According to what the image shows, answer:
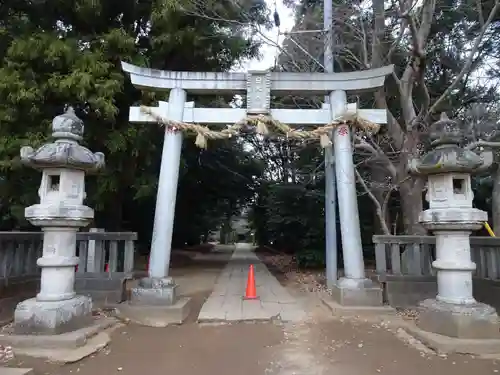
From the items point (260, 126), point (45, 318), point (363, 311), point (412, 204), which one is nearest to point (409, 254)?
point (363, 311)

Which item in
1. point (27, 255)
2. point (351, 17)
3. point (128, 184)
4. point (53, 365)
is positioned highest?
point (351, 17)

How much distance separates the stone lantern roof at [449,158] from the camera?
17.7 feet

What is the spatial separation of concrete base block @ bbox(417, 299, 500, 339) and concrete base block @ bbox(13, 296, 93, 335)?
16.0ft

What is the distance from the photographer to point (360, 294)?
22.5 ft

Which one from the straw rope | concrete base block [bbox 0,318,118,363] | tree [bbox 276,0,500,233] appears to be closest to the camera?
concrete base block [bbox 0,318,118,363]

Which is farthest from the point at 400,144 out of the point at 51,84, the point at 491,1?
the point at 51,84

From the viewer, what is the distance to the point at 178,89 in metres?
7.41

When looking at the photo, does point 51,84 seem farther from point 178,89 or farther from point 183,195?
point 183,195

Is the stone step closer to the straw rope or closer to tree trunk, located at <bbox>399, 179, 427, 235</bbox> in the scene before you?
the straw rope

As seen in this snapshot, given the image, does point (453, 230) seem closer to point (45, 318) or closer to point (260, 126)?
point (260, 126)

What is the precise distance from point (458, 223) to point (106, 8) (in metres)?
10.2

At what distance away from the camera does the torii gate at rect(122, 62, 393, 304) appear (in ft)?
23.1

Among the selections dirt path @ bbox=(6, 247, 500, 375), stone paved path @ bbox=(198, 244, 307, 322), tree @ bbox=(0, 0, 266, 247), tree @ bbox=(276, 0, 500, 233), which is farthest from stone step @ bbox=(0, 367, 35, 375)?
tree @ bbox=(276, 0, 500, 233)

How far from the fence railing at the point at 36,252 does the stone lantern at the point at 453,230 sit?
5.47 meters
